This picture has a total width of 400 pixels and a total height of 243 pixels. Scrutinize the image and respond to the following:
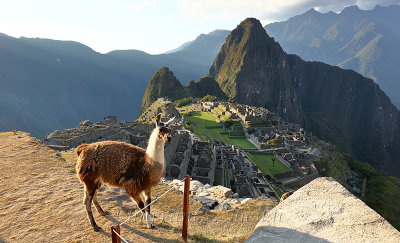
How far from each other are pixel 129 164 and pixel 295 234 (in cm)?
351

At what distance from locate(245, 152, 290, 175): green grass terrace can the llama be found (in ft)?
88.6

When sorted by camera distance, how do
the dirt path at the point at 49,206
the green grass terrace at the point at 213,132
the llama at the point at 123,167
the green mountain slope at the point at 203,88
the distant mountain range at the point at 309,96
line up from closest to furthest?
the llama at the point at 123,167 → the dirt path at the point at 49,206 → the green grass terrace at the point at 213,132 → the green mountain slope at the point at 203,88 → the distant mountain range at the point at 309,96

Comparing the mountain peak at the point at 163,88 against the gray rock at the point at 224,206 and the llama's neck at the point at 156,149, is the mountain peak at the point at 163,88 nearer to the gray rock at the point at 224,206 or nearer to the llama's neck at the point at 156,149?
the gray rock at the point at 224,206

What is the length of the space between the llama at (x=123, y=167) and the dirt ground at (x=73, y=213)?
0.54m

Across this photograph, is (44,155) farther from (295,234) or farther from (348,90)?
(348,90)

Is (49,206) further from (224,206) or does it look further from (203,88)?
(203,88)

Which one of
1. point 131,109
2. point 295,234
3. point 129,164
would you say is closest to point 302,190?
point 295,234

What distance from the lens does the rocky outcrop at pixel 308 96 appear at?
15088 cm

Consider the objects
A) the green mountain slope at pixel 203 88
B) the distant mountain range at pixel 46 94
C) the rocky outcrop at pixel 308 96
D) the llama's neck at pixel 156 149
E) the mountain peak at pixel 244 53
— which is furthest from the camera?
the mountain peak at pixel 244 53

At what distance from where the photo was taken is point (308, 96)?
19950 centimetres

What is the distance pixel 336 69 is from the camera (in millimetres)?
194875

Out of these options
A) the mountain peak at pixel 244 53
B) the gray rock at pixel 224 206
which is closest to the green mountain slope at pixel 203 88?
the mountain peak at pixel 244 53

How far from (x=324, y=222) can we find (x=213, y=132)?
41794 millimetres

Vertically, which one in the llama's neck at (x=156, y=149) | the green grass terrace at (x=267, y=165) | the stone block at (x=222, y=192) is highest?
the llama's neck at (x=156, y=149)
